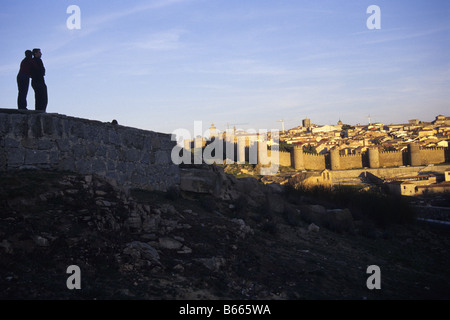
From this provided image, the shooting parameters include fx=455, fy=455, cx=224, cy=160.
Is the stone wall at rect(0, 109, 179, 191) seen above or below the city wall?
below

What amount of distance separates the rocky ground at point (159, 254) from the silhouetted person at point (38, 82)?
219 centimetres

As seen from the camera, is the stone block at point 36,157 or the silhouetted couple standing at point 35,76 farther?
the silhouetted couple standing at point 35,76

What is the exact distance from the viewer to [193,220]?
8.17 m

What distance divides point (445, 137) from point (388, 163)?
23970 mm

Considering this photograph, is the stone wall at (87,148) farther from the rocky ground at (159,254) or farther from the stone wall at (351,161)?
the stone wall at (351,161)

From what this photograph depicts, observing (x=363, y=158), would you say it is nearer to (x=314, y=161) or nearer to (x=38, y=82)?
(x=314, y=161)

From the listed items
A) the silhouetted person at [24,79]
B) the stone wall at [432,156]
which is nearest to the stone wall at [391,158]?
the stone wall at [432,156]

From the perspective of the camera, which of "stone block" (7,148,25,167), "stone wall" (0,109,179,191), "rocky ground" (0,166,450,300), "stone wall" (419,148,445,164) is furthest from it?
"stone wall" (419,148,445,164)

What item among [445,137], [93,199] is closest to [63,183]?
[93,199]

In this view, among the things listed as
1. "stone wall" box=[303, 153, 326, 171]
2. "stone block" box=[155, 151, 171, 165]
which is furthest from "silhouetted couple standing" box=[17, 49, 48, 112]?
"stone wall" box=[303, 153, 326, 171]

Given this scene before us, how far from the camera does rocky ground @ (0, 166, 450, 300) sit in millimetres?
5102

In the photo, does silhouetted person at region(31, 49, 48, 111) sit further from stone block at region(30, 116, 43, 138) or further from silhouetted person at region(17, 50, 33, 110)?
stone block at region(30, 116, 43, 138)

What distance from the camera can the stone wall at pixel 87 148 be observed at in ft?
22.6
